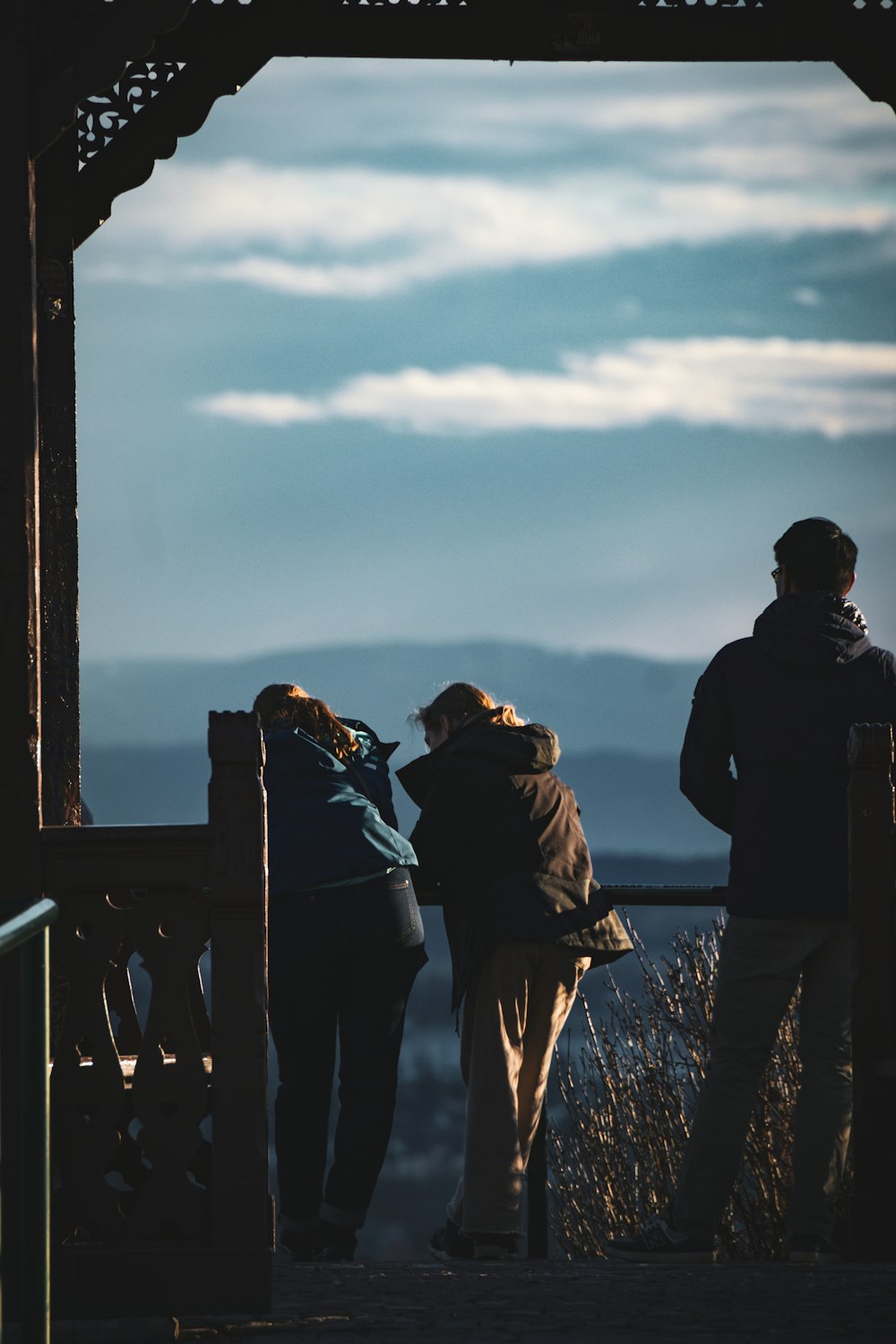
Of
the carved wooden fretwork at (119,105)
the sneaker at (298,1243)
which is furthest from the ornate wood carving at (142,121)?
the sneaker at (298,1243)

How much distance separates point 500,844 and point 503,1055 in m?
0.67

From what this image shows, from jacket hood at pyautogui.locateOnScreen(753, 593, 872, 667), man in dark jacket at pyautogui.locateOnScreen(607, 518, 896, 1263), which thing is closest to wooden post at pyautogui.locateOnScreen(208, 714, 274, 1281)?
man in dark jacket at pyautogui.locateOnScreen(607, 518, 896, 1263)

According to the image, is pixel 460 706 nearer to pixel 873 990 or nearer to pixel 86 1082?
pixel 873 990

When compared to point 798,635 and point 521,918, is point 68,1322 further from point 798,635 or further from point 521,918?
point 798,635

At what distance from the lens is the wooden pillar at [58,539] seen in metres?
6.29

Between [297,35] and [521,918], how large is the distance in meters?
3.10

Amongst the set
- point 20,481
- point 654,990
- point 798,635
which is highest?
point 20,481

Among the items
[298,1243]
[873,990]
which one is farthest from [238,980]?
[873,990]

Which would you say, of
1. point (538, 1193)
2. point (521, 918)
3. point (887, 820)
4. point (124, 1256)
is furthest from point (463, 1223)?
point (887, 820)

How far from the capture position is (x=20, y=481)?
16.9 ft

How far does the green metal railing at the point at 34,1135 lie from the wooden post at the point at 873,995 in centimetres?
258

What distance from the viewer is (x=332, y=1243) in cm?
633

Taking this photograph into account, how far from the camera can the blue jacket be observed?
6.17m

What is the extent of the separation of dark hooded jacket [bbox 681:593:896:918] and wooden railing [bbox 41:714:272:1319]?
1450 mm
